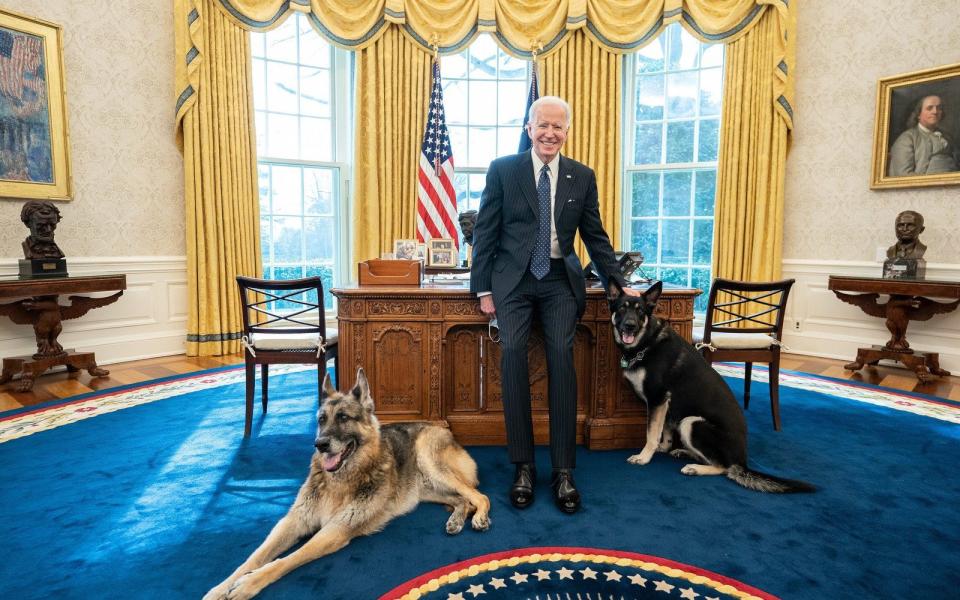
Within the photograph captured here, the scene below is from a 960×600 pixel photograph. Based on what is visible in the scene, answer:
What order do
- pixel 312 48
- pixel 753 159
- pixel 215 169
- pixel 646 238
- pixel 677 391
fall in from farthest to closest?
pixel 646 238 < pixel 312 48 < pixel 753 159 < pixel 215 169 < pixel 677 391

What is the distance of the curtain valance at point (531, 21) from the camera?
5.27 m

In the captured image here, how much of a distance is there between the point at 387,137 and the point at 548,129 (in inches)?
140

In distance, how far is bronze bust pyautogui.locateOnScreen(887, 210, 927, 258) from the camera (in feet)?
15.1

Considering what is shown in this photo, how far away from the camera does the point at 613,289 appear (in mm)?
2709

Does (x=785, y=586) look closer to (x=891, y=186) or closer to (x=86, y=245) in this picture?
(x=891, y=186)

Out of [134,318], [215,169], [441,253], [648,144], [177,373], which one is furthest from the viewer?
[648,144]

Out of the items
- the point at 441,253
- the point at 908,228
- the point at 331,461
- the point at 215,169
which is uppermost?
the point at 215,169

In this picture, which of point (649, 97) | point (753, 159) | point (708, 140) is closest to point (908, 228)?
point (753, 159)

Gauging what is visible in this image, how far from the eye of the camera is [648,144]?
20.0 ft

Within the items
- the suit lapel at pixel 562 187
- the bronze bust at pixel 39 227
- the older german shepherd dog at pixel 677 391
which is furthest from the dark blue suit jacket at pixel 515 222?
the bronze bust at pixel 39 227

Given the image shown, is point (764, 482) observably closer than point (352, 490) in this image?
No

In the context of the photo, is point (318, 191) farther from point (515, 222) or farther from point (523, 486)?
point (523, 486)

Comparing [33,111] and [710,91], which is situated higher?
[710,91]

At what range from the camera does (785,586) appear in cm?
178
